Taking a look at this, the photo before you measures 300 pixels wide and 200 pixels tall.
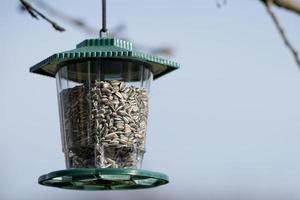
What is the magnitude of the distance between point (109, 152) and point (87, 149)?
15cm

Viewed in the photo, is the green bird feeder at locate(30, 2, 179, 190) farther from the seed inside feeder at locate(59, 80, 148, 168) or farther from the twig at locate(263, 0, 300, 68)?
the twig at locate(263, 0, 300, 68)

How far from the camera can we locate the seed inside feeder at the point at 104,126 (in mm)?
4801

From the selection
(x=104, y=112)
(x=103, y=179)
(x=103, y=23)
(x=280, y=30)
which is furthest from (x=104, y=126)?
(x=280, y=30)

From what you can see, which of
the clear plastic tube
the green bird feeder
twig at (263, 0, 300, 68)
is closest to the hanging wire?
the green bird feeder

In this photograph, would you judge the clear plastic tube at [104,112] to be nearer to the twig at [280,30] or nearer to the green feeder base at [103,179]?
the green feeder base at [103,179]

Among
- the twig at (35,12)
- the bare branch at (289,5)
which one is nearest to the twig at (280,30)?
the bare branch at (289,5)

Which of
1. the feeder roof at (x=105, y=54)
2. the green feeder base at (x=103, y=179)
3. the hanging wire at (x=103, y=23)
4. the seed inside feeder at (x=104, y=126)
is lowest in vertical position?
the green feeder base at (x=103, y=179)

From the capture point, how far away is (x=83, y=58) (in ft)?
16.0

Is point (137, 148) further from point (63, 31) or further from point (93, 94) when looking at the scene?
point (63, 31)

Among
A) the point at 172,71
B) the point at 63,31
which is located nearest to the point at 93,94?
the point at 172,71

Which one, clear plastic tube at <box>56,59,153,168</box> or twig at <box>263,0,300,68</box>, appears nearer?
twig at <box>263,0,300,68</box>

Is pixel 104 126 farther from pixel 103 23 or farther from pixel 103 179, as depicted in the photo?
pixel 103 23

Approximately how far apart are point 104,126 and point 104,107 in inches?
4.5

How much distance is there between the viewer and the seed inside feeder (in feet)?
15.8
